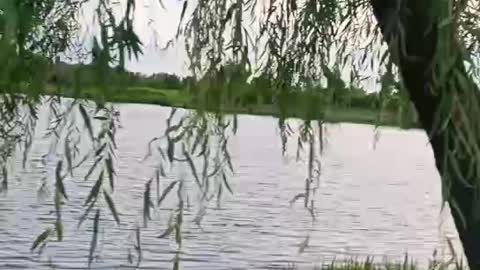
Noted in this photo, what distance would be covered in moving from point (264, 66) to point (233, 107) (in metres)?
0.26

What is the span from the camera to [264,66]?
2.13 meters

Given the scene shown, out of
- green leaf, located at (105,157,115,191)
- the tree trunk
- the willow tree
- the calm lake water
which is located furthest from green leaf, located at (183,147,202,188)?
the calm lake water

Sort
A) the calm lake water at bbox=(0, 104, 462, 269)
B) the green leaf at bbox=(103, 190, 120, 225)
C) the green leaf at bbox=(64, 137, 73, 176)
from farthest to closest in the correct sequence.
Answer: the calm lake water at bbox=(0, 104, 462, 269)
the green leaf at bbox=(64, 137, 73, 176)
the green leaf at bbox=(103, 190, 120, 225)

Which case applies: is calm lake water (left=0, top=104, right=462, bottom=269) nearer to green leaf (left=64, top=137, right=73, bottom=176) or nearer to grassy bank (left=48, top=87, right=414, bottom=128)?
grassy bank (left=48, top=87, right=414, bottom=128)

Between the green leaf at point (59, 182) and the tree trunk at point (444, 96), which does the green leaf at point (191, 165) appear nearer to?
the green leaf at point (59, 182)

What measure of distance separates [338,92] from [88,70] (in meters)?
0.65

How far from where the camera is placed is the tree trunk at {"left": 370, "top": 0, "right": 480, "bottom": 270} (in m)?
1.69

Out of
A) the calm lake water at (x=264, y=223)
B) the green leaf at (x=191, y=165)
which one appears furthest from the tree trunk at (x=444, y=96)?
the calm lake water at (x=264, y=223)

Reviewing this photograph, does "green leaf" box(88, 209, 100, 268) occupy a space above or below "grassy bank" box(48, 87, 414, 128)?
below

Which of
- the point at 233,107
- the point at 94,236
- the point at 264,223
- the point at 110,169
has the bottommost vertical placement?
the point at 264,223

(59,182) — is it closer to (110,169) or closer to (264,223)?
(110,169)

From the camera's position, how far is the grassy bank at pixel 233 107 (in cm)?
164

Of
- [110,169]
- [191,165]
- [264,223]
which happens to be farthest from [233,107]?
[264,223]

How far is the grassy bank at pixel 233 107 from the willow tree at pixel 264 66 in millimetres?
22
